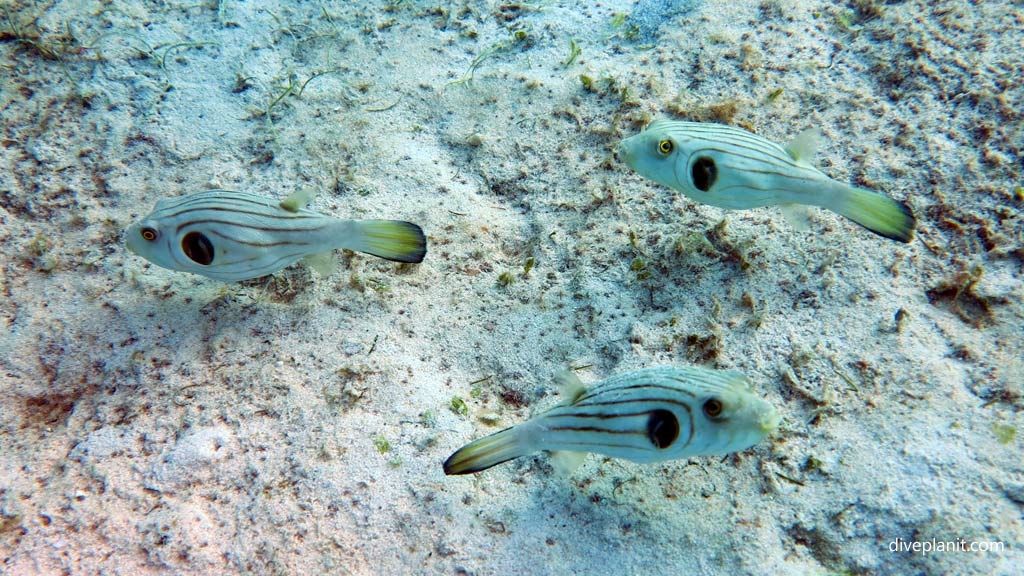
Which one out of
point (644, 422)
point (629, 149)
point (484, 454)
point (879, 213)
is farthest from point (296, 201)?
point (879, 213)

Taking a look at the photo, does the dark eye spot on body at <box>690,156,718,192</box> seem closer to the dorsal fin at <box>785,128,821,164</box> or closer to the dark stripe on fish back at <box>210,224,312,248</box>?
the dorsal fin at <box>785,128,821,164</box>

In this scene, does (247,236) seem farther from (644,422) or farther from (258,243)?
(644,422)

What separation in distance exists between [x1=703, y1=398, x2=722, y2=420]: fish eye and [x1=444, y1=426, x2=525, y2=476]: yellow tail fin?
2.56ft

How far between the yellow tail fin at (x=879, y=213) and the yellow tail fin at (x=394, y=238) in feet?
7.73

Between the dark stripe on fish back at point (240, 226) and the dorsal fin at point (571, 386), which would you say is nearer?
the dorsal fin at point (571, 386)

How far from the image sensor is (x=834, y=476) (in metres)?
2.52

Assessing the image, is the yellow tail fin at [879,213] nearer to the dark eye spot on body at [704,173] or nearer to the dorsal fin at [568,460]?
the dark eye spot on body at [704,173]

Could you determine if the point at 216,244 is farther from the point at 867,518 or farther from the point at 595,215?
the point at 867,518

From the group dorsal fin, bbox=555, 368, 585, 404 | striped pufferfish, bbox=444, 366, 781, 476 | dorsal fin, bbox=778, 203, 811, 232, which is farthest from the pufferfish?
dorsal fin, bbox=555, 368, 585, 404

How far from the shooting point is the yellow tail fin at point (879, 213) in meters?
2.76

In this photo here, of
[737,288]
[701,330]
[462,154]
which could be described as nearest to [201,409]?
[462,154]

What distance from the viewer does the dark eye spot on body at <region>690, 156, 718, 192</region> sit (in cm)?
287

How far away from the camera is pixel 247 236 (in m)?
2.79

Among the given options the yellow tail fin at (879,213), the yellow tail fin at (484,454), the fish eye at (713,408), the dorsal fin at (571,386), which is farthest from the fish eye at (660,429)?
the yellow tail fin at (879,213)
